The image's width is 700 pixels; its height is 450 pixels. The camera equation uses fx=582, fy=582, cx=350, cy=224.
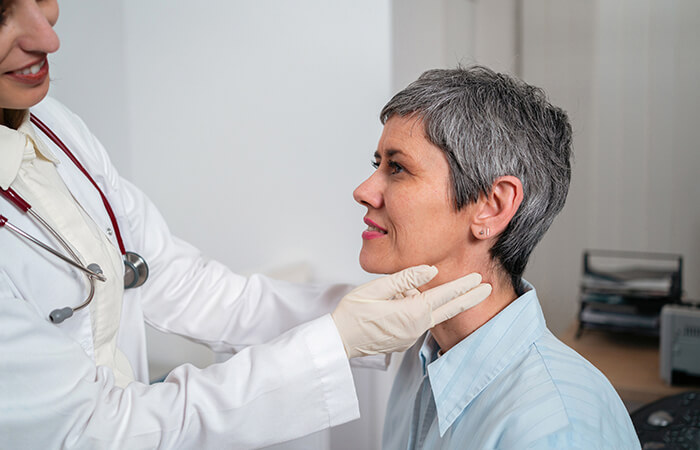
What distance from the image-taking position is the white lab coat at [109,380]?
2.52 ft

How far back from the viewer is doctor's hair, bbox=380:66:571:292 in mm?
1007

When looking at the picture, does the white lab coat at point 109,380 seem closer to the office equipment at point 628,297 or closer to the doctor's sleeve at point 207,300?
the doctor's sleeve at point 207,300

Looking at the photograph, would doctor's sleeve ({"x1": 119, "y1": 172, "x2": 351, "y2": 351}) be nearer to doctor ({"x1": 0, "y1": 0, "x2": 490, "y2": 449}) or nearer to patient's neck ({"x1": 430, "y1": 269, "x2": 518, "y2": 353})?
doctor ({"x1": 0, "y1": 0, "x2": 490, "y2": 449})

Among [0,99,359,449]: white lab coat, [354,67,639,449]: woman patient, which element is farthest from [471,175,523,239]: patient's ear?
[0,99,359,449]: white lab coat

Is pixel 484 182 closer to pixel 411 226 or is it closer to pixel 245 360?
pixel 411 226

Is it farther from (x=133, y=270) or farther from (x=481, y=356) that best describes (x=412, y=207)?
(x=133, y=270)

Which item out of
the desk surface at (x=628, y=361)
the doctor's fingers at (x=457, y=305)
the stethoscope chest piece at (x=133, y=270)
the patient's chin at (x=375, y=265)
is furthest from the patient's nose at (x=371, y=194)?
the desk surface at (x=628, y=361)

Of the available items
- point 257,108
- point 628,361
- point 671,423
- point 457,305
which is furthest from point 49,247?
point 628,361

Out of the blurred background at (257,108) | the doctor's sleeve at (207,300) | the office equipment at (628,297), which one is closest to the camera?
the doctor's sleeve at (207,300)

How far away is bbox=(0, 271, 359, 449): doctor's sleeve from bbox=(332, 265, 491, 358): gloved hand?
5 cm

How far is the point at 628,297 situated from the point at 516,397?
174cm

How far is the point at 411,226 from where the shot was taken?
1052 millimetres

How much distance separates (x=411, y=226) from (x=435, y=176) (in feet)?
0.33

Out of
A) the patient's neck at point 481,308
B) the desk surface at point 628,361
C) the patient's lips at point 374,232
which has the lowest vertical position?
the desk surface at point 628,361
